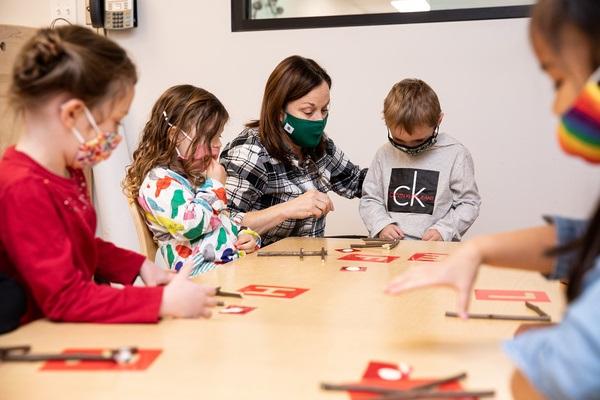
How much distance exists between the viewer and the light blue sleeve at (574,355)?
0.59 metres

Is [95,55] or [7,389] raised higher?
[95,55]

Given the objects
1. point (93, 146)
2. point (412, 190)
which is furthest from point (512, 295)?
point (412, 190)

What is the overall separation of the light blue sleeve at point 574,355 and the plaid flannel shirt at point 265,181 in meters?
1.54

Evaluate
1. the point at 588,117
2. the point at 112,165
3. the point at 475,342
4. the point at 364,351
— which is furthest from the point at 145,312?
the point at 112,165

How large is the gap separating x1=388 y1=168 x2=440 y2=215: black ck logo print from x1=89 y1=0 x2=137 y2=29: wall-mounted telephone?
64.2 inches

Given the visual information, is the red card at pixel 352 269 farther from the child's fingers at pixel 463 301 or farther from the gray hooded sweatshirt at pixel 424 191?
the gray hooded sweatshirt at pixel 424 191

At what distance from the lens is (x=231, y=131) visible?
3250 millimetres

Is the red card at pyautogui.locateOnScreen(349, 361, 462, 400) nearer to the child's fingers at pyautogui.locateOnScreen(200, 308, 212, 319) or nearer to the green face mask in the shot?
the child's fingers at pyautogui.locateOnScreen(200, 308, 212, 319)

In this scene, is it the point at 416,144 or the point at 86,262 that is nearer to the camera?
the point at 86,262

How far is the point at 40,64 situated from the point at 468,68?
216 cm

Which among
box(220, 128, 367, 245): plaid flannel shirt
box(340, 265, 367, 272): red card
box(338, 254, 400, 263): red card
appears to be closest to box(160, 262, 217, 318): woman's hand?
box(340, 265, 367, 272): red card

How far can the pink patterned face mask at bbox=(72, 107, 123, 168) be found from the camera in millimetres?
1081

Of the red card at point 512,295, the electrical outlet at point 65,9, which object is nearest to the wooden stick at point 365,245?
the red card at point 512,295

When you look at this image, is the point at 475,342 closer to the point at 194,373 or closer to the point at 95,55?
the point at 194,373
